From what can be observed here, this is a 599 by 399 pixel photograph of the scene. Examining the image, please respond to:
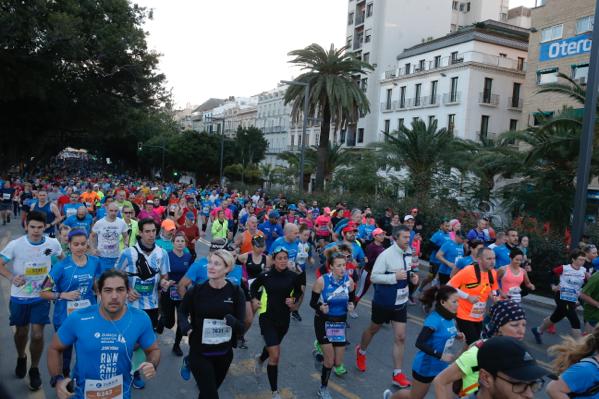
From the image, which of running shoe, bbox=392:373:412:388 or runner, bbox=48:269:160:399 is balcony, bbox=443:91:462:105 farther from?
runner, bbox=48:269:160:399

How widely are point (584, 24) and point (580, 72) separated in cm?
270

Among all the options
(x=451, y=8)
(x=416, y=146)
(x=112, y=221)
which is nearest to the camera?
(x=112, y=221)

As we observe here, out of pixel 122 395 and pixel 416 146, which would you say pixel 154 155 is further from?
pixel 122 395

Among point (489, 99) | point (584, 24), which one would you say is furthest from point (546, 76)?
point (489, 99)

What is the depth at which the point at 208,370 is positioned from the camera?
14.1 ft

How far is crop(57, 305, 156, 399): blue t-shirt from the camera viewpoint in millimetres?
3381

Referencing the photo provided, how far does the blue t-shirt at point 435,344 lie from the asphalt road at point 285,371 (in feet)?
4.54

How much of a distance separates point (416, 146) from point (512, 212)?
6.04 metres

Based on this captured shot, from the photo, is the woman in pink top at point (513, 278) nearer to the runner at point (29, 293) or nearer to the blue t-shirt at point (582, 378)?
the blue t-shirt at point (582, 378)

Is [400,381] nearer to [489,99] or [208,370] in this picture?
[208,370]

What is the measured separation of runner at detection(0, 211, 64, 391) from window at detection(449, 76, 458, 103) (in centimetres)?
3779

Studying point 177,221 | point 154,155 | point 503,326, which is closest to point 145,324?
point 503,326

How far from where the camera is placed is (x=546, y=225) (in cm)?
1476

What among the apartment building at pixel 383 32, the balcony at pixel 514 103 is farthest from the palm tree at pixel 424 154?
the apartment building at pixel 383 32
